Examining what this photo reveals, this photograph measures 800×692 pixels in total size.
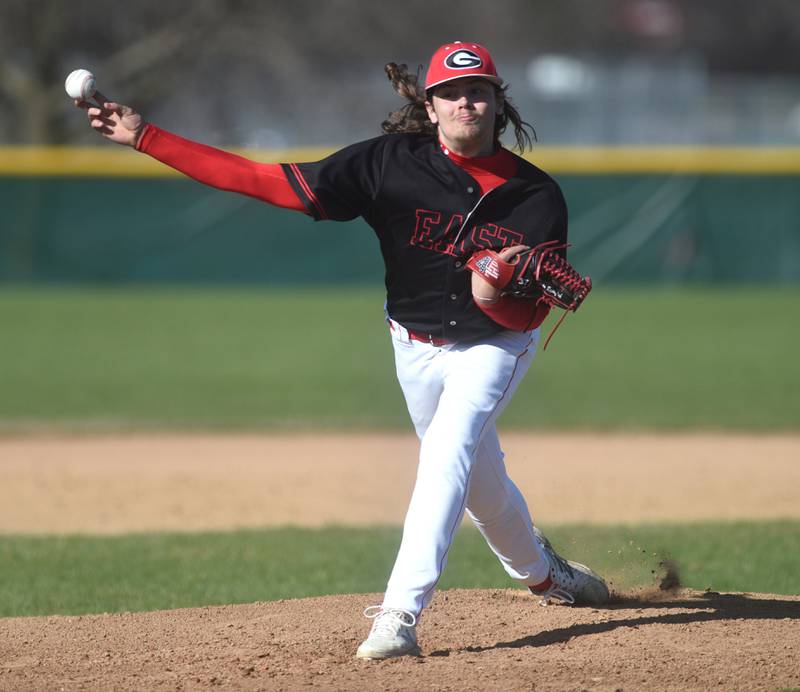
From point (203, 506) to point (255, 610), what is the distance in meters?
2.67

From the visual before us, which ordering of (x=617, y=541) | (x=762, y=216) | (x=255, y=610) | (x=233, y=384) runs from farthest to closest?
(x=762, y=216) → (x=233, y=384) → (x=617, y=541) → (x=255, y=610)

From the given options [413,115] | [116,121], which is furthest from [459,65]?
[116,121]

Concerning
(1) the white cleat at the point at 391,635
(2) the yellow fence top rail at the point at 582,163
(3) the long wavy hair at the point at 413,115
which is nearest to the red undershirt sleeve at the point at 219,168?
(3) the long wavy hair at the point at 413,115

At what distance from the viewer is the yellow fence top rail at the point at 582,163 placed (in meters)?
18.5

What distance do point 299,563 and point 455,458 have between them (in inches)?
86.2

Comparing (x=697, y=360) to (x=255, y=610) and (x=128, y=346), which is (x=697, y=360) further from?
(x=255, y=610)

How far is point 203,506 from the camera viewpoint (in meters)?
6.91

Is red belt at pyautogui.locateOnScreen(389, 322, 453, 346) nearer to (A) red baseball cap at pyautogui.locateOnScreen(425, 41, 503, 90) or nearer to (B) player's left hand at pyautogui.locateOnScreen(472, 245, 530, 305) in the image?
(B) player's left hand at pyautogui.locateOnScreen(472, 245, 530, 305)

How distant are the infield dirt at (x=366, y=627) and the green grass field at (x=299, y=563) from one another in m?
0.40

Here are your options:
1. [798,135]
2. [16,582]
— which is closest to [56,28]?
[798,135]

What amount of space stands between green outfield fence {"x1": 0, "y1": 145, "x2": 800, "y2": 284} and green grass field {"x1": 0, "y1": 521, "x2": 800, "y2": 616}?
12733 mm

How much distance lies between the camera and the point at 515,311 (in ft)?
12.0

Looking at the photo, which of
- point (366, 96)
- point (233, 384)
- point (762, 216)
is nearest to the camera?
point (233, 384)

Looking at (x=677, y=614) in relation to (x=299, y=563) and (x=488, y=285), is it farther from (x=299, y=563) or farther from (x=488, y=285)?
(x=299, y=563)
